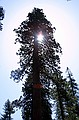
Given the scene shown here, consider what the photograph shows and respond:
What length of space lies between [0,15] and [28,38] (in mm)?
3378

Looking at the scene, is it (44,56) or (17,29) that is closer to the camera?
(44,56)

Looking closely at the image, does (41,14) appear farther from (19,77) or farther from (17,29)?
(19,77)

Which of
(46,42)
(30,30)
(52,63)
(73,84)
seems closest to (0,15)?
(30,30)

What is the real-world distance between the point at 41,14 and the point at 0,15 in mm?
3664

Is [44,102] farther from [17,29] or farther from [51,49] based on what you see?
[17,29]

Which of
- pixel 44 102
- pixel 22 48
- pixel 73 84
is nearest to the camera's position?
pixel 22 48

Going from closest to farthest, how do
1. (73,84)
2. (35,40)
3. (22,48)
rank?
(35,40) < (22,48) < (73,84)

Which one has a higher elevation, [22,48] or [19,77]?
[22,48]

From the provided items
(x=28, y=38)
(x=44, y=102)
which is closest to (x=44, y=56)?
(x=28, y=38)

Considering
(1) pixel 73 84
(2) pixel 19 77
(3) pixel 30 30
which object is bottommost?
(2) pixel 19 77

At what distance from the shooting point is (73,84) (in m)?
39.9

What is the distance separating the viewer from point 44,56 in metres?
16.4

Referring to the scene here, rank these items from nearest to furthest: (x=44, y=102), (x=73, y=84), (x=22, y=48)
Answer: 1. (x=22, y=48)
2. (x=44, y=102)
3. (x=73, y=84)

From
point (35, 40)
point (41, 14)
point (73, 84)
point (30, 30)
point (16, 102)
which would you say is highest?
point (73, 84)
